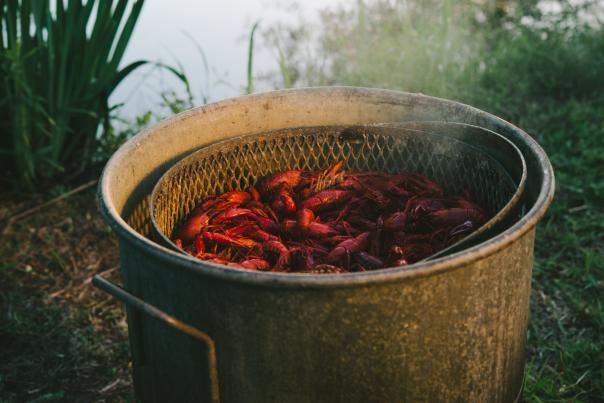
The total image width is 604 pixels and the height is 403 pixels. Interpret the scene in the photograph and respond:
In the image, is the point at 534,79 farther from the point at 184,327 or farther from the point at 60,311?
the point at 184,327

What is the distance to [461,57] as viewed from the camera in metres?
5.04

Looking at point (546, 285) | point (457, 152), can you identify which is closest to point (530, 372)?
point (546, 285)

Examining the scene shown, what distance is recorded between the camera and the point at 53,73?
3.38m

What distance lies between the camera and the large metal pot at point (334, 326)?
55.4 inches

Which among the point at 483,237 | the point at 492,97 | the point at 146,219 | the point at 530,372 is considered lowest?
the point at 530,372

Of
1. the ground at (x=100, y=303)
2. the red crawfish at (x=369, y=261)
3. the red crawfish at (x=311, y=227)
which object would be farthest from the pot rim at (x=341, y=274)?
the ground at (x=100, y=303)

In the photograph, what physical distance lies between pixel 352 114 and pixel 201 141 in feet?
1.91

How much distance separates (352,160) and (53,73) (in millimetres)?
1755

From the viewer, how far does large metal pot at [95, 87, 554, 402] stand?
141cm

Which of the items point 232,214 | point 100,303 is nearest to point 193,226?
point 232,214

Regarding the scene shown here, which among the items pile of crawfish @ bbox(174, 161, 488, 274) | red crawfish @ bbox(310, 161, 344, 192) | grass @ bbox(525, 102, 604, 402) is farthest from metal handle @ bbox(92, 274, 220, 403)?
grass @ bbox(525, 102, 604, 402)

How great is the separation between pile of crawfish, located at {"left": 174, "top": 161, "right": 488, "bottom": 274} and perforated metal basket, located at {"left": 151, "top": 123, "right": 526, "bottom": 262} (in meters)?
0.06

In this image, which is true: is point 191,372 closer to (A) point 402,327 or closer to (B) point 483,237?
(A) point 402,327

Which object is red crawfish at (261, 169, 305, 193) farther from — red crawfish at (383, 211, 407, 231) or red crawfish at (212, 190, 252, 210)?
red crawfish at (383, 211, 407, 231)
